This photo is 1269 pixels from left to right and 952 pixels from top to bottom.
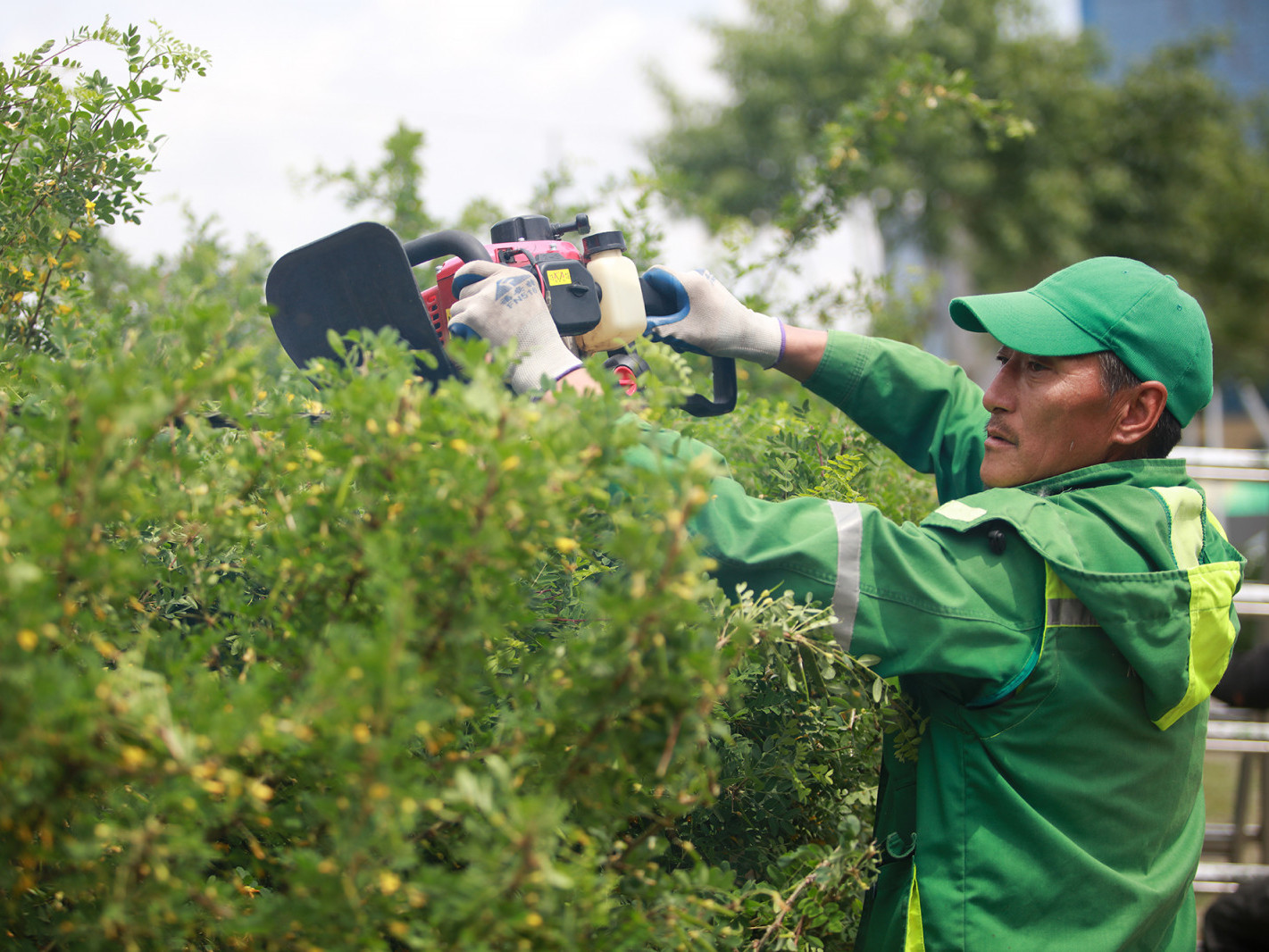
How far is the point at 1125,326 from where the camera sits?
1693 millimetres

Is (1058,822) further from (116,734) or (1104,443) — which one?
(116,734)

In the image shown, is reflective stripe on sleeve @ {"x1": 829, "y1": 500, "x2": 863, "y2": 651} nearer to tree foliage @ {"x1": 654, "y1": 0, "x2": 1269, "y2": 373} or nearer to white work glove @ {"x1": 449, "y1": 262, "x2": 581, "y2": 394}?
white work glove @ {"x1": 449, "y1": 262, "x2": 581, "y2": 394}

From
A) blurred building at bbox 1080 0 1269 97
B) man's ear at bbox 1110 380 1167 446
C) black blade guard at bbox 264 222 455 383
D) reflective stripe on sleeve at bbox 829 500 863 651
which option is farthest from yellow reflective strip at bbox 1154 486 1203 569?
blurred building at bbox 1080 0 1269 97

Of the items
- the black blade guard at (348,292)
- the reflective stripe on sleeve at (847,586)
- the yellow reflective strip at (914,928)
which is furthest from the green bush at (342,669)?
the black blade guard at (348,292)

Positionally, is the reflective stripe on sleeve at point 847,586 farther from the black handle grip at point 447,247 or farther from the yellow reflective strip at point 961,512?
the black handle grip at point 447,247

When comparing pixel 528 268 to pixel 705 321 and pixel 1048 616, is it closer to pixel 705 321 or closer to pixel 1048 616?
pixel 705 321

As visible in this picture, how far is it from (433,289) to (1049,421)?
1.26m

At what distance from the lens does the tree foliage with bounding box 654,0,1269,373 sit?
15344 millimetres

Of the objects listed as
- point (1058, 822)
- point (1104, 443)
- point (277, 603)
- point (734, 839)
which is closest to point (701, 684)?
point (277, 603)

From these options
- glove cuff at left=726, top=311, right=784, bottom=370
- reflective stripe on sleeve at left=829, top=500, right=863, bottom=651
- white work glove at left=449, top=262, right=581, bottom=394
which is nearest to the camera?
reflective stripe on sleeve at left=829, top=500, right=863, bottom=651

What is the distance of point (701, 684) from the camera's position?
103cm

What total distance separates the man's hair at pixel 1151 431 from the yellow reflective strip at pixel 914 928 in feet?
2.97

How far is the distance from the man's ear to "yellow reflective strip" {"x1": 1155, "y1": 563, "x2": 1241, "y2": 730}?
0.27m

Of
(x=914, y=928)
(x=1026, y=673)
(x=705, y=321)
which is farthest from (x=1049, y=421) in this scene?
(x=914, y=928)
